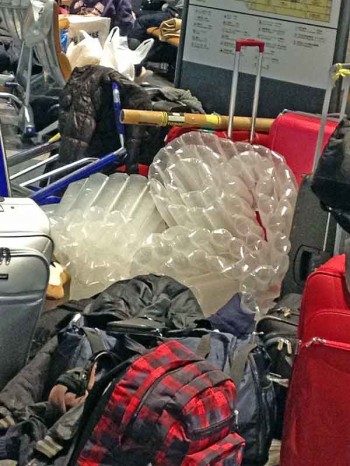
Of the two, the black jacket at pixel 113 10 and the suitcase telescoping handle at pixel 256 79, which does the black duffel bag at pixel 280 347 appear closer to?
the suitcase telescoping handle at pixel 256 79

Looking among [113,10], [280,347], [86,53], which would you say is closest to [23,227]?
[280,347]

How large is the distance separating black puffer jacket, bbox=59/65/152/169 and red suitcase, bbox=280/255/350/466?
150 cm

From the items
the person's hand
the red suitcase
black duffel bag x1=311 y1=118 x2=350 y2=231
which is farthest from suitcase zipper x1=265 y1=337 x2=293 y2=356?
the person's hand

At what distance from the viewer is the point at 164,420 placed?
1.50m

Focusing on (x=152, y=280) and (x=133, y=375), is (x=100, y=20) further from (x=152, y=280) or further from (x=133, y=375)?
(x=133, y=375)

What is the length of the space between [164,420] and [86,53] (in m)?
2.93

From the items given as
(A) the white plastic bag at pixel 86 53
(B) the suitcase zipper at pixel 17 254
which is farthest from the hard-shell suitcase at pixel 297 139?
(A) the white plastic bag at pixel 86 53

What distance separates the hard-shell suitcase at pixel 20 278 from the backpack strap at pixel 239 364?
0.48 metres

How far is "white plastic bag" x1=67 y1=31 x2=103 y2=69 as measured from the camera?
405 centimetres

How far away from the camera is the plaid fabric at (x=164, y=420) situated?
1.51 m

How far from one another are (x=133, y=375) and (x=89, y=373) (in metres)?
0.23

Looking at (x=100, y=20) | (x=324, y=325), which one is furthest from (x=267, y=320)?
(x=100, y=20)

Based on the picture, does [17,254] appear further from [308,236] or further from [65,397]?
[308,236]

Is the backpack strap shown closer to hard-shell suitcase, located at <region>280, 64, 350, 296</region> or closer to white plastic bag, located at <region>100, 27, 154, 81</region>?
hard-shell suitcase, located at <region>280, 64, 350, 296</region>
